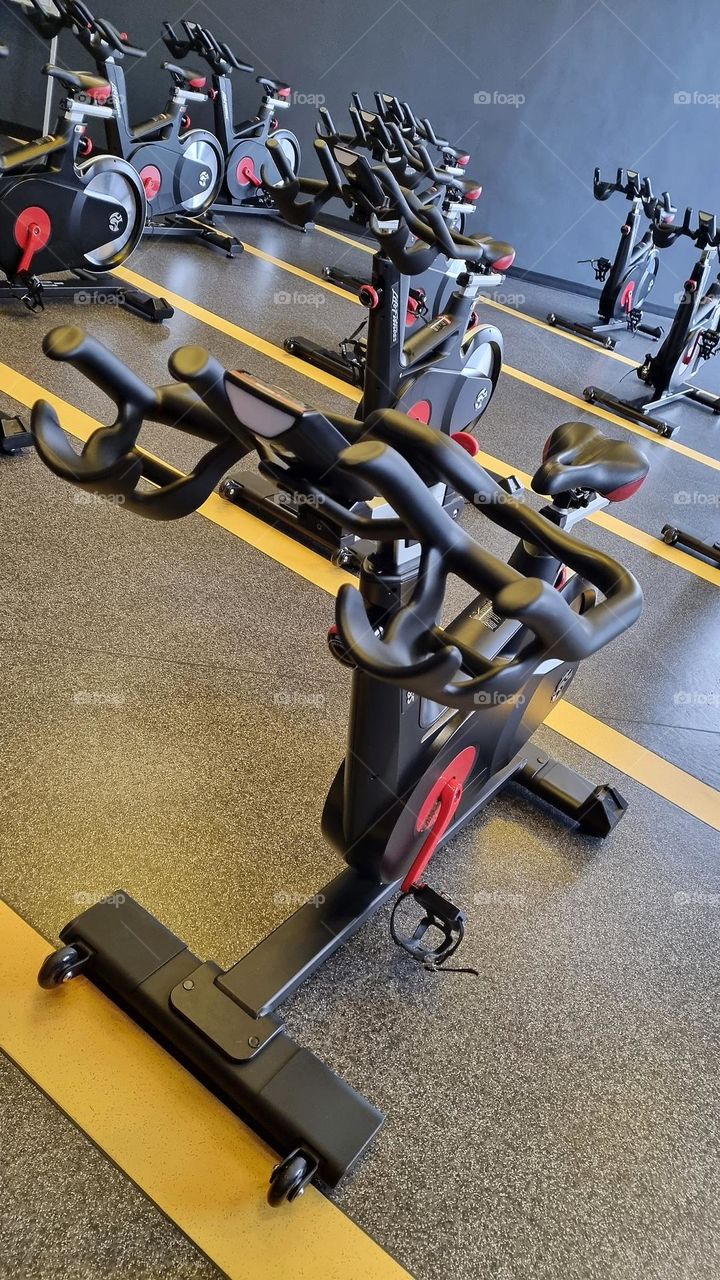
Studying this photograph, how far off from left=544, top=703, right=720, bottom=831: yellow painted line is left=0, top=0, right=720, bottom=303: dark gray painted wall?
5859mm

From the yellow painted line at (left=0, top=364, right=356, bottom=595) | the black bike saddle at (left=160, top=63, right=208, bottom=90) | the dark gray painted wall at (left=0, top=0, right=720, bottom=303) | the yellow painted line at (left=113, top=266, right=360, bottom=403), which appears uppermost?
the dark gray painted wall at (left=0, top=0, right=720, bottom=303)

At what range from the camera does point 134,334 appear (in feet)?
13.9

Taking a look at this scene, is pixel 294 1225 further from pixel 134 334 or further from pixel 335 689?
pixel 134 334

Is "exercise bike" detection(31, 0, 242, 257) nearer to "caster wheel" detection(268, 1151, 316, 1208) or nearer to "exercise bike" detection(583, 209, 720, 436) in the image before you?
"exercise bike" detection(583, 209, 720, 436)

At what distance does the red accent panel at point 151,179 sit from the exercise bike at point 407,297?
2088 millimetres

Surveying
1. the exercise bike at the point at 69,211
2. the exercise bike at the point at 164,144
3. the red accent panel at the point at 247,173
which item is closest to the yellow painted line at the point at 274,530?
the exercise bike at the point at 69,211

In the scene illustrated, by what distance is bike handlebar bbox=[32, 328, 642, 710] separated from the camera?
91 centimetres

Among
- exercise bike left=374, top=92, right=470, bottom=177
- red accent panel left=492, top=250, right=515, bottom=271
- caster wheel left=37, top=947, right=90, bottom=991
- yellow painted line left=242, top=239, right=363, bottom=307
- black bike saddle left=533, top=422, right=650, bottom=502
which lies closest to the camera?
black bike saddle left=533, top=422, right=650, bottom=502

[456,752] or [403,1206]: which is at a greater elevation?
[456,752]

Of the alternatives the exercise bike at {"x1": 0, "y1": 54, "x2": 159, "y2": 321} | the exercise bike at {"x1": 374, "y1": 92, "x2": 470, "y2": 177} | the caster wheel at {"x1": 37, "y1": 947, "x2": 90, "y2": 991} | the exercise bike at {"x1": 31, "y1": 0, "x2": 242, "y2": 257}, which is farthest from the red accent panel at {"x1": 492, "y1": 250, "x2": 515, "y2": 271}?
Answer: the caster wheel at {"x1": 37, "y1": 947, "x2": 90, "y2": 991}

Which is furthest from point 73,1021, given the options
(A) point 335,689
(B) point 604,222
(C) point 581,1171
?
(B) point 604,222

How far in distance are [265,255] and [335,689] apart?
433cm

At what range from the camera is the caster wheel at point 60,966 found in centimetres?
165

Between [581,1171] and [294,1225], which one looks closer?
[294,1225]
